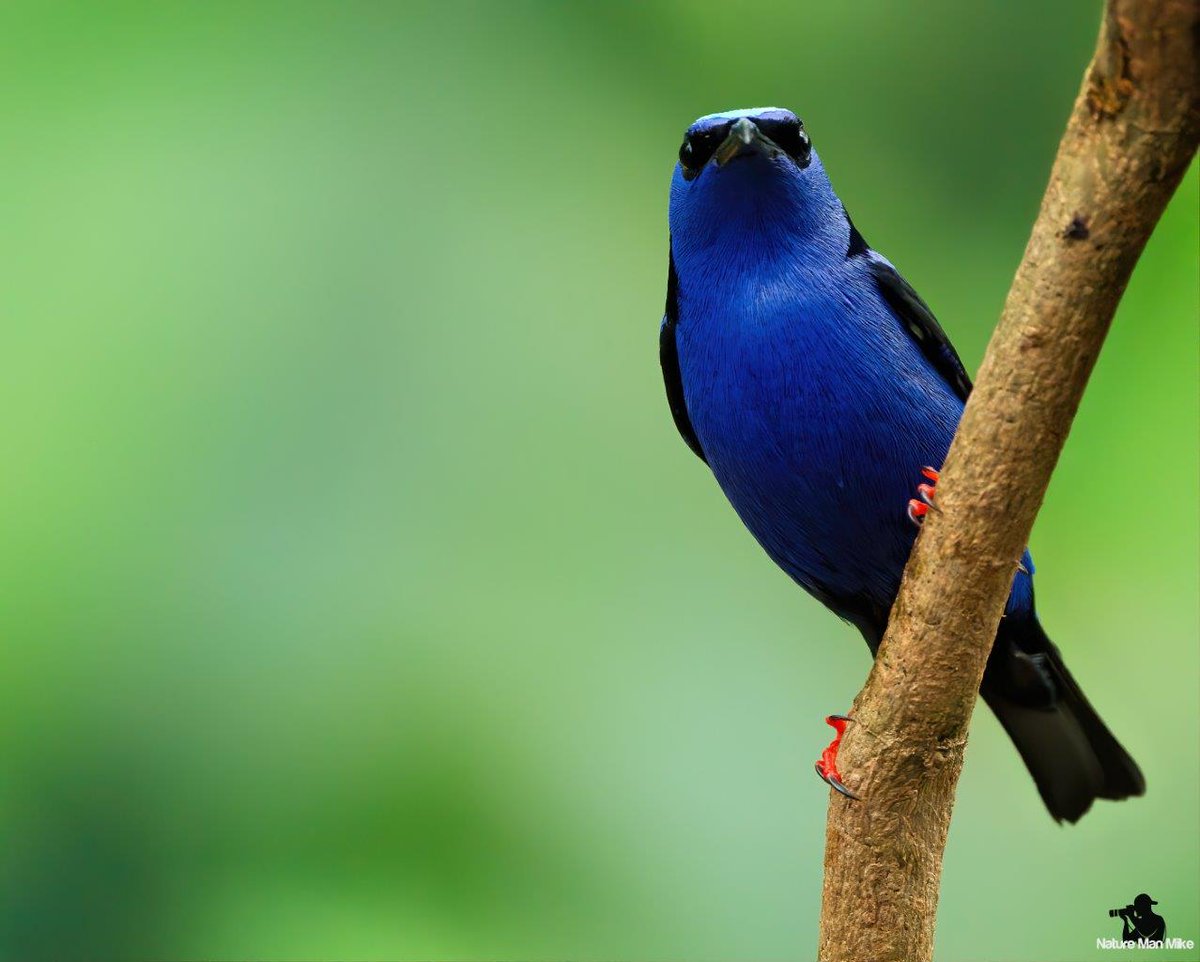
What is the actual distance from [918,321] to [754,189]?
17.2 inches

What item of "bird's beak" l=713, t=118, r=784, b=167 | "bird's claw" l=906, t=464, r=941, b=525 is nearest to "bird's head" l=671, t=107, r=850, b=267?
"bird's beak" l=713, t=118, r=784, b=167

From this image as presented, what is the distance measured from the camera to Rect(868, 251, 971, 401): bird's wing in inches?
109

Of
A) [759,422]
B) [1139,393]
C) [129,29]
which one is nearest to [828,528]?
[759,422]

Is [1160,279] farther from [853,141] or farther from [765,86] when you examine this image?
[765,86]

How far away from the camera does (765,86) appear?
459 cm

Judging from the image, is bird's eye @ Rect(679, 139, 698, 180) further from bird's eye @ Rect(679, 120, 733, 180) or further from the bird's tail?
the bird's tail

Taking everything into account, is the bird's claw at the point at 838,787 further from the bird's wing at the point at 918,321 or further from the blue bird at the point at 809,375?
the bird's wing at the point at 918,321

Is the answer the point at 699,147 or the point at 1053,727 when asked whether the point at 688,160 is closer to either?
the point at 699,147

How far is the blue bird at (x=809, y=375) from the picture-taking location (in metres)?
2.62

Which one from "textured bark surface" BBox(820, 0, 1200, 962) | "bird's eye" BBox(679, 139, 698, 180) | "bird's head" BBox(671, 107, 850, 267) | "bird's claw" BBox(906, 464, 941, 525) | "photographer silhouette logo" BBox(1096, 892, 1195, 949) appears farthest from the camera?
"photographer silhouette logo" BBox(1096, 892, 1195, 949)

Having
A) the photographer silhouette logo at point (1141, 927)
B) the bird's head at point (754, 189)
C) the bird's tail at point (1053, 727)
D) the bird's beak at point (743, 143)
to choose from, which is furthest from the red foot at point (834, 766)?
the photographer silhouette logo at point (1141, 927)

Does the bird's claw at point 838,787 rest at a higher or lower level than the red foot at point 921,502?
lower

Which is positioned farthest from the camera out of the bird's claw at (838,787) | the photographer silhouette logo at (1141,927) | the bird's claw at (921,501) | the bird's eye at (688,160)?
the photographer silhouette logo at (1141,927)

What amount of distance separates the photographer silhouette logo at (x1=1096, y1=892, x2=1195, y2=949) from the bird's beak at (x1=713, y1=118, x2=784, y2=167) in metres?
2.35
